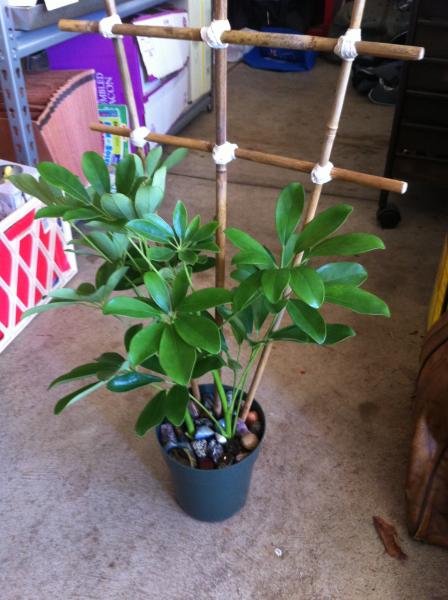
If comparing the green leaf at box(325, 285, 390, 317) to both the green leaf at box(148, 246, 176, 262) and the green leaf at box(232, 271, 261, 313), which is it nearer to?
the green leaf at box(232, 271, 261, 313)

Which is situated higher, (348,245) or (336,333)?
(348,245)

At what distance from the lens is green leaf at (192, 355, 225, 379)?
84 centimetres

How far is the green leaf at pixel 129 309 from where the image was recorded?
2.25 ft

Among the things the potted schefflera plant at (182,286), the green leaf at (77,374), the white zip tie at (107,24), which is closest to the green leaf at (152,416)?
the potted schefflera plant at (182,286)

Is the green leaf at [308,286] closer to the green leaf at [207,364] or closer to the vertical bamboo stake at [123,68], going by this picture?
the green leaf at [207,364]

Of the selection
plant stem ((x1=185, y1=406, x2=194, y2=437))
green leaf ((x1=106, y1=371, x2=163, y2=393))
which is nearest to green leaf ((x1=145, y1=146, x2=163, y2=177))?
green leaf ((x1=106, y1=371, x2=163, y2=393))

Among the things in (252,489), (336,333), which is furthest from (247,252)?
(252,489)

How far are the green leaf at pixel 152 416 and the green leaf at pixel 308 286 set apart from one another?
0.31 m

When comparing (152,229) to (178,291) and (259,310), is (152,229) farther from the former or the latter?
(259,310)

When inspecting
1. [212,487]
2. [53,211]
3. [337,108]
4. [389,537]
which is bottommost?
[389,537]

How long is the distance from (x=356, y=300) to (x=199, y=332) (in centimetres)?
21

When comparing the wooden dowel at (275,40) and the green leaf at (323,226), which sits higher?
the wooden dowel at (275,40)

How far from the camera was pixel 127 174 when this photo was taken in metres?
0.83

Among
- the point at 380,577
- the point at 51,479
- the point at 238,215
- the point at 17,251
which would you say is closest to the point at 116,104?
the point at 238,215
